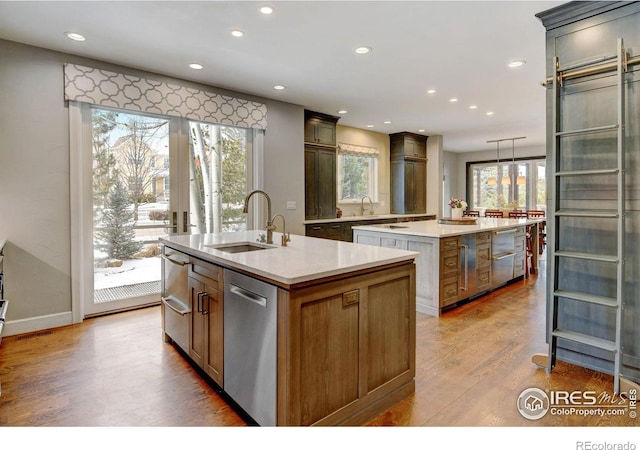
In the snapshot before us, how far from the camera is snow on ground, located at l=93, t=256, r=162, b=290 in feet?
12.6

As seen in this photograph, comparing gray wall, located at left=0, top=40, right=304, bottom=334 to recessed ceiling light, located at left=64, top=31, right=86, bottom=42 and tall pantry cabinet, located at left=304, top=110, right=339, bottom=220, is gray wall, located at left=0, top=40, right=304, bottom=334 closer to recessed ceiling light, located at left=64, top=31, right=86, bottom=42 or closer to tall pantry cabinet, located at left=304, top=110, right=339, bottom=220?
recessed ceiling light, located at left=64, top=31, right=86, bottom=42

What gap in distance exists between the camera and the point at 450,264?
387 centimetres

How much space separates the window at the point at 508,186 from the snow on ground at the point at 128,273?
316 inches

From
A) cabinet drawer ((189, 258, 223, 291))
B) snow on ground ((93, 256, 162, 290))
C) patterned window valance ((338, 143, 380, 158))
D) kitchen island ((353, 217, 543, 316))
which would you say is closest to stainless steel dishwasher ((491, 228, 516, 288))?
kitchen island ((353, 217, 543, 316))

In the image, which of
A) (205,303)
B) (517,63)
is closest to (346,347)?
(205,303)

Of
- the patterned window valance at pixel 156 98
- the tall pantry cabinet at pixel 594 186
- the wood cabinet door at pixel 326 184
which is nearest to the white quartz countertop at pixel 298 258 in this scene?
the tall pantry cabinet at pixel 594 186

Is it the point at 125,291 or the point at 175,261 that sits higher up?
the point at 175,261

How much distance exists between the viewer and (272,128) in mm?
5062

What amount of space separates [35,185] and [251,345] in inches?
115

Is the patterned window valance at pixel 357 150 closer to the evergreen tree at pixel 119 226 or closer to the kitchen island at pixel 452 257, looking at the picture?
the kitchen island at pixel 452 257

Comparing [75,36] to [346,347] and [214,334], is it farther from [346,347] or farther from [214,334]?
[346,347]

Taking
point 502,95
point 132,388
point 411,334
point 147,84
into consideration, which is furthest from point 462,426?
point 502,95

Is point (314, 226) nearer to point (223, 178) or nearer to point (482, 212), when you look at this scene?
point (223, 178)

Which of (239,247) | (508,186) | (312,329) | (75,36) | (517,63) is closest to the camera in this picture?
(312,329)
